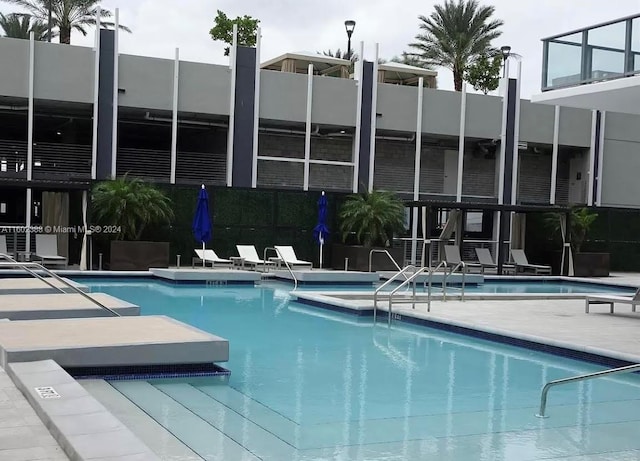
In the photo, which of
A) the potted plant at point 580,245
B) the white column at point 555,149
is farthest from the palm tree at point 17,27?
the potted plant at point 580,245

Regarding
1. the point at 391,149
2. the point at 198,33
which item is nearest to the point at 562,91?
the point at 391,149

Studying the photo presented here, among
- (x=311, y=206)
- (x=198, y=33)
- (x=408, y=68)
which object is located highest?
(x=198, y=33)

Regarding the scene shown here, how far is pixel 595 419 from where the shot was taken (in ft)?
21.9

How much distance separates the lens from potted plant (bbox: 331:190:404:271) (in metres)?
22.6

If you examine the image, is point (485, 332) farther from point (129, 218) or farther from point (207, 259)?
point (129, 218)

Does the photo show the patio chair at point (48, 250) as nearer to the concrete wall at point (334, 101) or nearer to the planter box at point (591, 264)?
the concrete wall at point (334, 101)

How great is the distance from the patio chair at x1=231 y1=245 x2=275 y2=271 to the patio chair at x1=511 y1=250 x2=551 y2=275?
794 centimetres

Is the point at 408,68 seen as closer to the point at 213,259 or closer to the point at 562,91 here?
the point at 213,259

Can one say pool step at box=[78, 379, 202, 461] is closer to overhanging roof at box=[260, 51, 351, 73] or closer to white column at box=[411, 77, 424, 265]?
white column at box=[411, 77, 424, 265]

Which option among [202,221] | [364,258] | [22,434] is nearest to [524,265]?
[364,258]

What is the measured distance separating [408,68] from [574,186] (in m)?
7.32

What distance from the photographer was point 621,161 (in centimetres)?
2870

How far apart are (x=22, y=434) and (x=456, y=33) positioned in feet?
97.6

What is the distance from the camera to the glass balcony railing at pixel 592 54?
1387 cm
